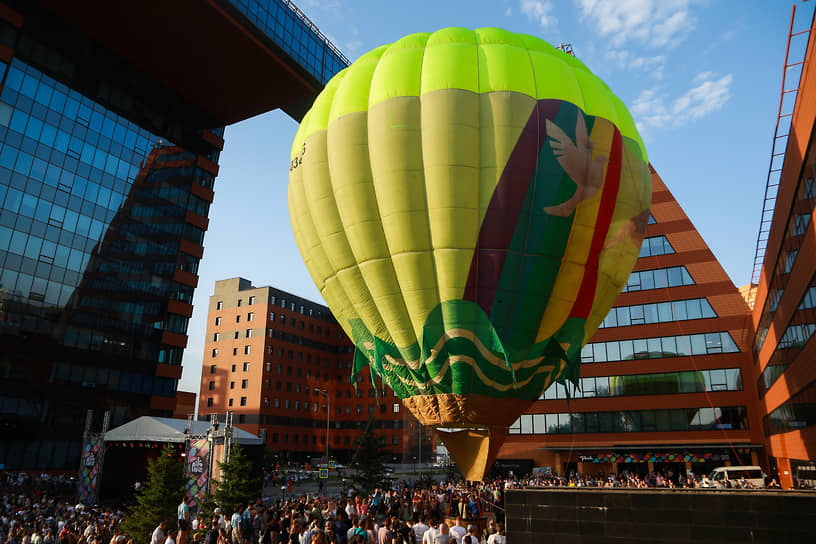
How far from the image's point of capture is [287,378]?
91312mm

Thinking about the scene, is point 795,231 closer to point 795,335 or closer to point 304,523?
point 795,335

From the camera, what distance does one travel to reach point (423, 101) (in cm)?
1531

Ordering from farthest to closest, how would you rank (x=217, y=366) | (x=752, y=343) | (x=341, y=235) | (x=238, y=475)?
1. (x=217, y=366)
2. (x=752, y=343)
3. (x=238, y=475)
4. (x=341, y=235)

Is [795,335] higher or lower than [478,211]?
lower

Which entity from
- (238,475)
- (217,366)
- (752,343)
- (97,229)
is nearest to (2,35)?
(97,229)

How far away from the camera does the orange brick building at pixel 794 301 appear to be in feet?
57.8

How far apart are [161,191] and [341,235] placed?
49.5 meters

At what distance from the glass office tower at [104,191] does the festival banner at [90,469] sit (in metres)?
15.8

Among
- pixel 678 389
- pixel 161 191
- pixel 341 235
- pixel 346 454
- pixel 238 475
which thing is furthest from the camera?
pixel 346 454

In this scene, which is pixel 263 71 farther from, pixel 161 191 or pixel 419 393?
pixel 419 393

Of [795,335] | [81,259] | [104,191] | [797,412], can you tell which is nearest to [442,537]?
[795,335]

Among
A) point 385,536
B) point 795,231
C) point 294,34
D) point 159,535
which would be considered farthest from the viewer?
point 294,34

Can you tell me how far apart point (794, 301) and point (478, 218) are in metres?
15.4

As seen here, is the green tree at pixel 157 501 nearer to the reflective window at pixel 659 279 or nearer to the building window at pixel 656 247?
the reflective window at pixel 659 279
